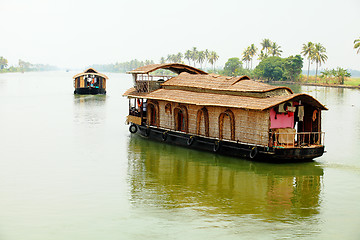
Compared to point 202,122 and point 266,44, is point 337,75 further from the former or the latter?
point 202,122

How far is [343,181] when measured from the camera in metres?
15.2

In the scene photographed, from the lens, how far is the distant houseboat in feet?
165

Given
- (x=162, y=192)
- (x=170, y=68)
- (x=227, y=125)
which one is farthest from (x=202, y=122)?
(x=162, y=192)

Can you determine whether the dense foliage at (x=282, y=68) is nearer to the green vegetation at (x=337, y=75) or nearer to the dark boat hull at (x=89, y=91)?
the green vegetation at (x=337, y=75)

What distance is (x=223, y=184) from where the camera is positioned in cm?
1480

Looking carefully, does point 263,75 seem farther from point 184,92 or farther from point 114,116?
point 184,92

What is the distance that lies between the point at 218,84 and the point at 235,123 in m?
2.31

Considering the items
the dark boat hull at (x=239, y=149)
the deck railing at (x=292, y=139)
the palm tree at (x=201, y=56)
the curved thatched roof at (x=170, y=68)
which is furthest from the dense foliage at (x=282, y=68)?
the deck railing at (x=292, y=139)

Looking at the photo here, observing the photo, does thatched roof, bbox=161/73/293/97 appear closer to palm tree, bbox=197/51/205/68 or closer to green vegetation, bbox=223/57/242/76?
green vegetation, bbox=223/57/242/76

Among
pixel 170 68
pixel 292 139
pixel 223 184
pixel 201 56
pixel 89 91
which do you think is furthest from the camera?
pixel 201 56

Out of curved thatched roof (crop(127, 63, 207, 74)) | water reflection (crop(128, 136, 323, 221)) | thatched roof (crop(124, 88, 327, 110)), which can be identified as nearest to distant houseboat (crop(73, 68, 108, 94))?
curved thatched roof (crop(127, 63, 207, 74))

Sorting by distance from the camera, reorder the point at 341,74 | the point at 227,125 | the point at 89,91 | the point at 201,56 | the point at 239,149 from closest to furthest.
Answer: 1. the point at 239,149
2. the point at 227,125
3. the point at 89,91
4. the point at 341,74
5. the point at 201,56

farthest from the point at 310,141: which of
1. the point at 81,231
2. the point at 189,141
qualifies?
the point at 81,231

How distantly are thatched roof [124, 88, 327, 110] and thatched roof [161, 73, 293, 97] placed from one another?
0.25 meters
